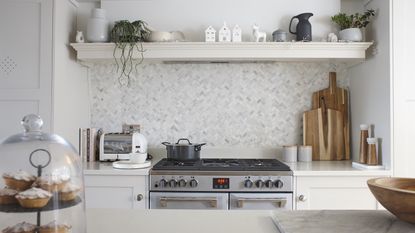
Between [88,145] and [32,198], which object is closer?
[32,198]

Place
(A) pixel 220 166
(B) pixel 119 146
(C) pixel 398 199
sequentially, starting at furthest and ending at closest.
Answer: (B) pixel 119 146 → (A) pixel 220 166 → (C) pixel 398 199

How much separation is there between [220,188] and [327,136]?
1114mm

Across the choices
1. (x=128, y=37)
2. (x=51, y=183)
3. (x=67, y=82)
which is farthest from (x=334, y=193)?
(x=67, y=82)

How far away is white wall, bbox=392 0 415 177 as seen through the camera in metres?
2.19

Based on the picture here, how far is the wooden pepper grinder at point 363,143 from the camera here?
7.82 feet

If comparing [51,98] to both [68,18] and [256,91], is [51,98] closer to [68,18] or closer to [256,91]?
[68,18]

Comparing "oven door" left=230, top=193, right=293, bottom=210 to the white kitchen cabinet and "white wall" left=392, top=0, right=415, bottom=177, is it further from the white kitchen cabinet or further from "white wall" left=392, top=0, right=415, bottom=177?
"white wall" left=392, top=0, right=415, bottom=177

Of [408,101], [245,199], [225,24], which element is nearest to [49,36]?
[225,24]

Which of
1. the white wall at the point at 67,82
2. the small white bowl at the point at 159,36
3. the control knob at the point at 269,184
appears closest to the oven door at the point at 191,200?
the control knob at the point at 269,184

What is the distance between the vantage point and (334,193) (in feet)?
7.35

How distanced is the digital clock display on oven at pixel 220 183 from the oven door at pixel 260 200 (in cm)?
7

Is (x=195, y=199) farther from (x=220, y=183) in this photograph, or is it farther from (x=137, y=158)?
(x=137, y=158)

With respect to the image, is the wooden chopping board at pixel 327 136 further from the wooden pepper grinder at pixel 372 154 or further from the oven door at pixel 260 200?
the oven door at pixel 260 200

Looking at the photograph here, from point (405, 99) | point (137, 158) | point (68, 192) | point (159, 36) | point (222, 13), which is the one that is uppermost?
point (222, 13)
